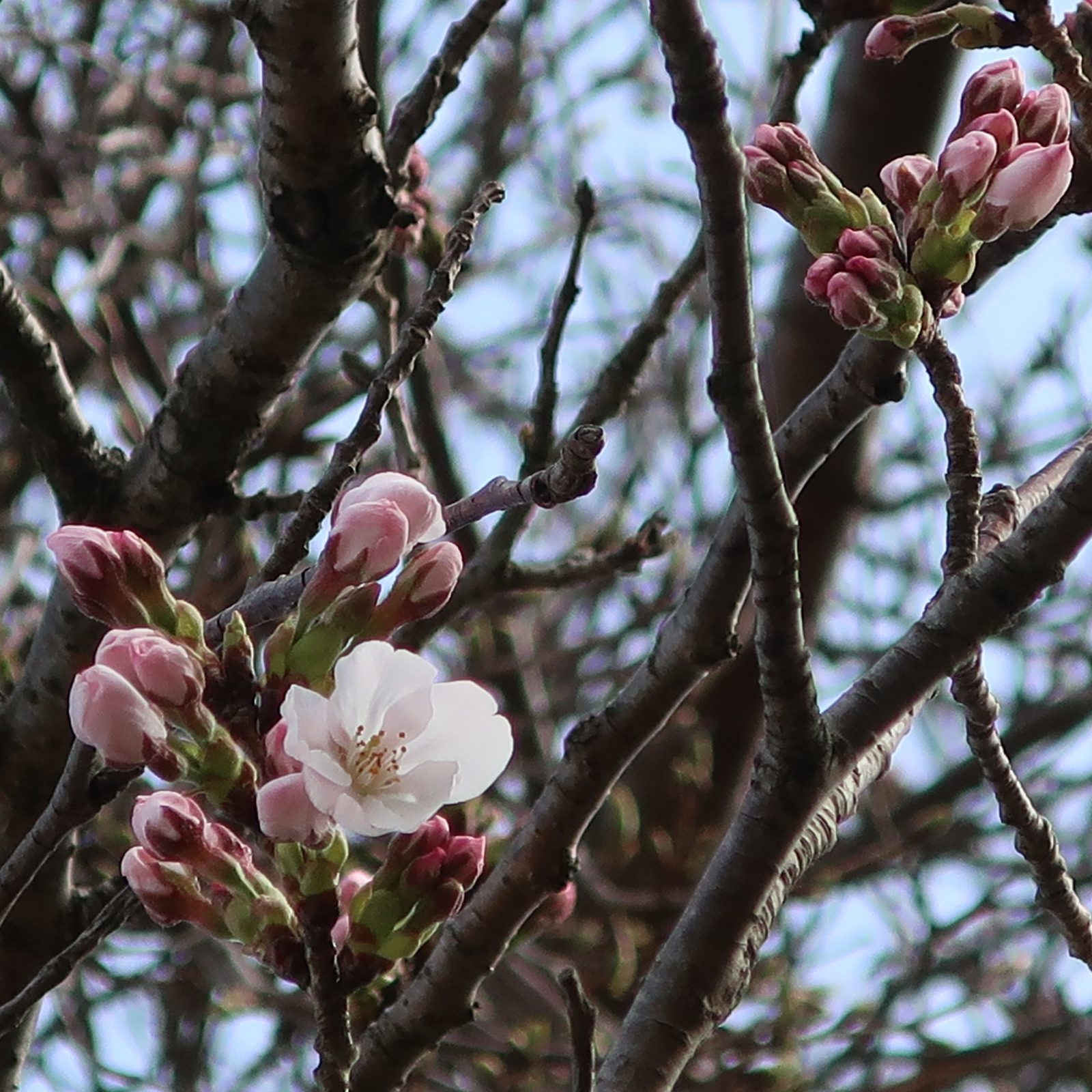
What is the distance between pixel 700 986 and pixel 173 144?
134 inches

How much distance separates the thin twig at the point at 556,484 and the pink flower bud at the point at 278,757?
0.73 feet

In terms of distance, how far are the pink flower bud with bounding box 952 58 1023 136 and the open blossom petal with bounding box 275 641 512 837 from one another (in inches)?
26.3

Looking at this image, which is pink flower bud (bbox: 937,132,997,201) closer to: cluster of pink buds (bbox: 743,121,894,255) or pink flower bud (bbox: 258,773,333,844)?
cluster of pink buds (bbox: 743,121,894,255)

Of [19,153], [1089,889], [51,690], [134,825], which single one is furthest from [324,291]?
[1089,889]

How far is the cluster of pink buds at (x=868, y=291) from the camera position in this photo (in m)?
1.13

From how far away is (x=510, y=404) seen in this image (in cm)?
516

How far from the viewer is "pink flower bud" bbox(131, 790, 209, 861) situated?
3.48 ft

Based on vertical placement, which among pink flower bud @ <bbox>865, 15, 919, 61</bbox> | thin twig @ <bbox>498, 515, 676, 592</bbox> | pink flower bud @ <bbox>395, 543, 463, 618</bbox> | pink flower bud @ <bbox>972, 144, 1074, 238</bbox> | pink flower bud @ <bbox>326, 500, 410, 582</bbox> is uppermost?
thin twig @ <bbox>498, 515, 676, 592</bbox>

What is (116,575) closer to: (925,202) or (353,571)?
(353,571)

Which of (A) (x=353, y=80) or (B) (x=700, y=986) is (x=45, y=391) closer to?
(A) (x=353, y=80)

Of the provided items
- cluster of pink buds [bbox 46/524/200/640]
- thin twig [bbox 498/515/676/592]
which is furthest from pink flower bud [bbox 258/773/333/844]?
thin twig [bbox 498/515/676/592]

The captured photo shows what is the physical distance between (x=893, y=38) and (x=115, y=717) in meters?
0.87

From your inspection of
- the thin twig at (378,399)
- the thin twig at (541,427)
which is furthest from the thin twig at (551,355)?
the thin twig at (378,399)

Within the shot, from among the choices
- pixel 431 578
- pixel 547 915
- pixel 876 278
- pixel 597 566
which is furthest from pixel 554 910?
pixel 876 278
